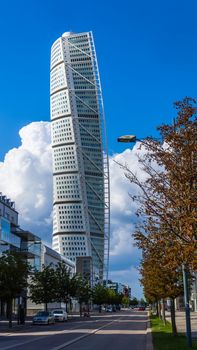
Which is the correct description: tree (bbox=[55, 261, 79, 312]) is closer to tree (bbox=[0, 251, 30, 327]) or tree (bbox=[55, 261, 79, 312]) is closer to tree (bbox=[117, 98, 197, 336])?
tree (bbox=[0, 251, 30, 327])

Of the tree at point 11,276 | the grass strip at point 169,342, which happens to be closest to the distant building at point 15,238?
the tree at point 11,276

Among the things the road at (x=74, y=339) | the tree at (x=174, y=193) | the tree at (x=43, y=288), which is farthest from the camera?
the tree at (x=43, y=288)

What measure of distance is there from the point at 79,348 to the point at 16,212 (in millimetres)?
74221

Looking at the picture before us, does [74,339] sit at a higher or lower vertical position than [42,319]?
higher

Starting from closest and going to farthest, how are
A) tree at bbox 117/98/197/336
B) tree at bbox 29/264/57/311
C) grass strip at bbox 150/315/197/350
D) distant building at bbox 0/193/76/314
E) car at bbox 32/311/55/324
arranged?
tree at bbox 117/98/197/336 < grass strip at bbox 150/315/197/350 < car at bbox 32/311/55/324 < tree at bbox 29/264/57/311 < distant building at bbox 0/193/76/314

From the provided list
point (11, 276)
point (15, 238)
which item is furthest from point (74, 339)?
point (15, 238)

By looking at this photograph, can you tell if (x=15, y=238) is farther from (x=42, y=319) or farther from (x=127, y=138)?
(x=127, y=138)

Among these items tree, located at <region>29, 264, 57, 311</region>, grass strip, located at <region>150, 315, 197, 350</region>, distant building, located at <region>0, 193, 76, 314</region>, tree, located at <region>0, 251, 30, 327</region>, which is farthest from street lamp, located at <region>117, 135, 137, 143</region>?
tree, located at <region>29, 264, 57, 311</region>

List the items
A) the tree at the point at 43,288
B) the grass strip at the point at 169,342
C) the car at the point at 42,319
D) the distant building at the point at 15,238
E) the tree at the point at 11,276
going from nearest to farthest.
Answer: the grass strip at the point at 169,342
the tree at the point at 11,276
the car at the point at 42,319
the tree at the point at 43,288
the distant building at the point at 15,238

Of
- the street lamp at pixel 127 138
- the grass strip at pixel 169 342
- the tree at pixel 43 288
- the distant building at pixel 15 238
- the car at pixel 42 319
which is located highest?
the distant building at pixel 15 238

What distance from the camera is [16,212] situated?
96000mm

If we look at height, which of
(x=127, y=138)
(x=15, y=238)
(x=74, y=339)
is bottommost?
(x=74, y=339)

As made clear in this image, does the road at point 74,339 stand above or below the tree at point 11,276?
below

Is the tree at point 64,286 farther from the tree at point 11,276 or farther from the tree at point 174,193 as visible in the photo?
the tree at point 174,193
